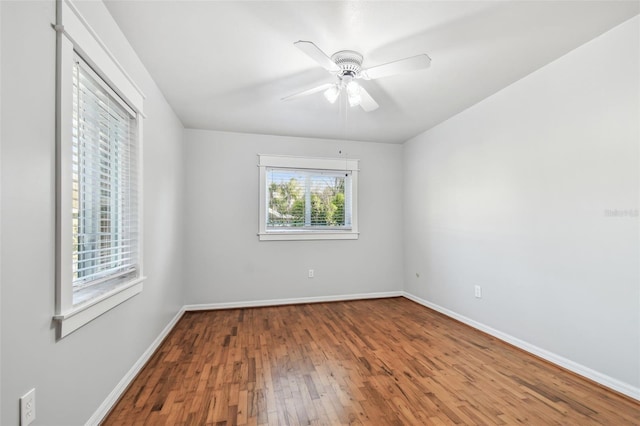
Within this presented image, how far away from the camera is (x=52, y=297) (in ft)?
4.18

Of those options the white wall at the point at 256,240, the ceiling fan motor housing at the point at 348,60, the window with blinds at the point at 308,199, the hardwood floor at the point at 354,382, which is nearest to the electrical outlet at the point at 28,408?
the hardwood floor at the point at 354,382

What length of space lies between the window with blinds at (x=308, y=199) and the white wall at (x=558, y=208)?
154cm

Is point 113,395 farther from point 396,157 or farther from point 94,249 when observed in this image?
point 396,157

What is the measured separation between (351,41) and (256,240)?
2817mm

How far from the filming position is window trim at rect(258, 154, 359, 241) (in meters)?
4.16

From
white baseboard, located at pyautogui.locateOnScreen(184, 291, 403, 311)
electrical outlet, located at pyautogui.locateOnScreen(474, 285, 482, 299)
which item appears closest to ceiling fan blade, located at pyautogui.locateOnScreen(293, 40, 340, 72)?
electrical outlet, located at pyautogui.locateOnScreen(474, 285, 482, 299)

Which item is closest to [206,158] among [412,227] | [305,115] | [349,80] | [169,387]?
[305,115]

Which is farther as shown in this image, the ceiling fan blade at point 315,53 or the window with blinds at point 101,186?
the ceiling fan blade at point 315,53

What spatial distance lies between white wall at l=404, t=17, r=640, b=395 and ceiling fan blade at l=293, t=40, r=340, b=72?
1783mm

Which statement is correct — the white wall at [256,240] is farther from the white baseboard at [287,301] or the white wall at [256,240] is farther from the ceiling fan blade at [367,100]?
the ceiling fan blade at [367,100]

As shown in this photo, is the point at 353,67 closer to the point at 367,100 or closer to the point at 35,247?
the point at 367,100

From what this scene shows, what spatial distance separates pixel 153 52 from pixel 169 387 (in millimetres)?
2389

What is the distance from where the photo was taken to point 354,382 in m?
2.12

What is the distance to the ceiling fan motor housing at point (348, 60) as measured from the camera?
213 cm
